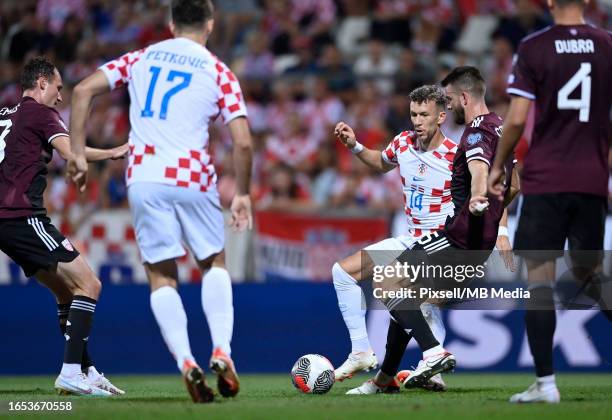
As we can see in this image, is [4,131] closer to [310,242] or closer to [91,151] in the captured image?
[91,151]

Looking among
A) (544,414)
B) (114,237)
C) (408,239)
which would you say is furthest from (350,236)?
(544,414)

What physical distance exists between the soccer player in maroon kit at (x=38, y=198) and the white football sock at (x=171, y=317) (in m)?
1.65

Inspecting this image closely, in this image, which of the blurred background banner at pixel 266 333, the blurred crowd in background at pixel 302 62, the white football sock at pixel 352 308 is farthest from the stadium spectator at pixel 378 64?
the white football sock at pixel 352 308

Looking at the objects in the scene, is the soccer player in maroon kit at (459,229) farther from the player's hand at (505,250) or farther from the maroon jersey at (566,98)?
the maroon jersey at (566,98)

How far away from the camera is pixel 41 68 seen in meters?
8.39

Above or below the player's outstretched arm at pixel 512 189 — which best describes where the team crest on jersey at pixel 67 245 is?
below

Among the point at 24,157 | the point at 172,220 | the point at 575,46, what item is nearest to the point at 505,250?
the point at 575,46

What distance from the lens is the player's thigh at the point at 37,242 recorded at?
27.2ft

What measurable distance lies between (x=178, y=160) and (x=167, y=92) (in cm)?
46

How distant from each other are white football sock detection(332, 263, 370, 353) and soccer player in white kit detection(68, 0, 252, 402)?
1858 millimetres

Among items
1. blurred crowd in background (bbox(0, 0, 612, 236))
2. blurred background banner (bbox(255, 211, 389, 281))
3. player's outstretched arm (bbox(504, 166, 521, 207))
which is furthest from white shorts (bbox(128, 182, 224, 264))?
blurred crowd in background (bbox(0, 0, 612, 236))

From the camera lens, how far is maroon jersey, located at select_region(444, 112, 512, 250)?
7887 millimetres

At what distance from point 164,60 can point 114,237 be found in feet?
23.0

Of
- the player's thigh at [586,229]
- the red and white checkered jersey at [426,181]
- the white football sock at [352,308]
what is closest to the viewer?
the player's thigh at [586,229]
